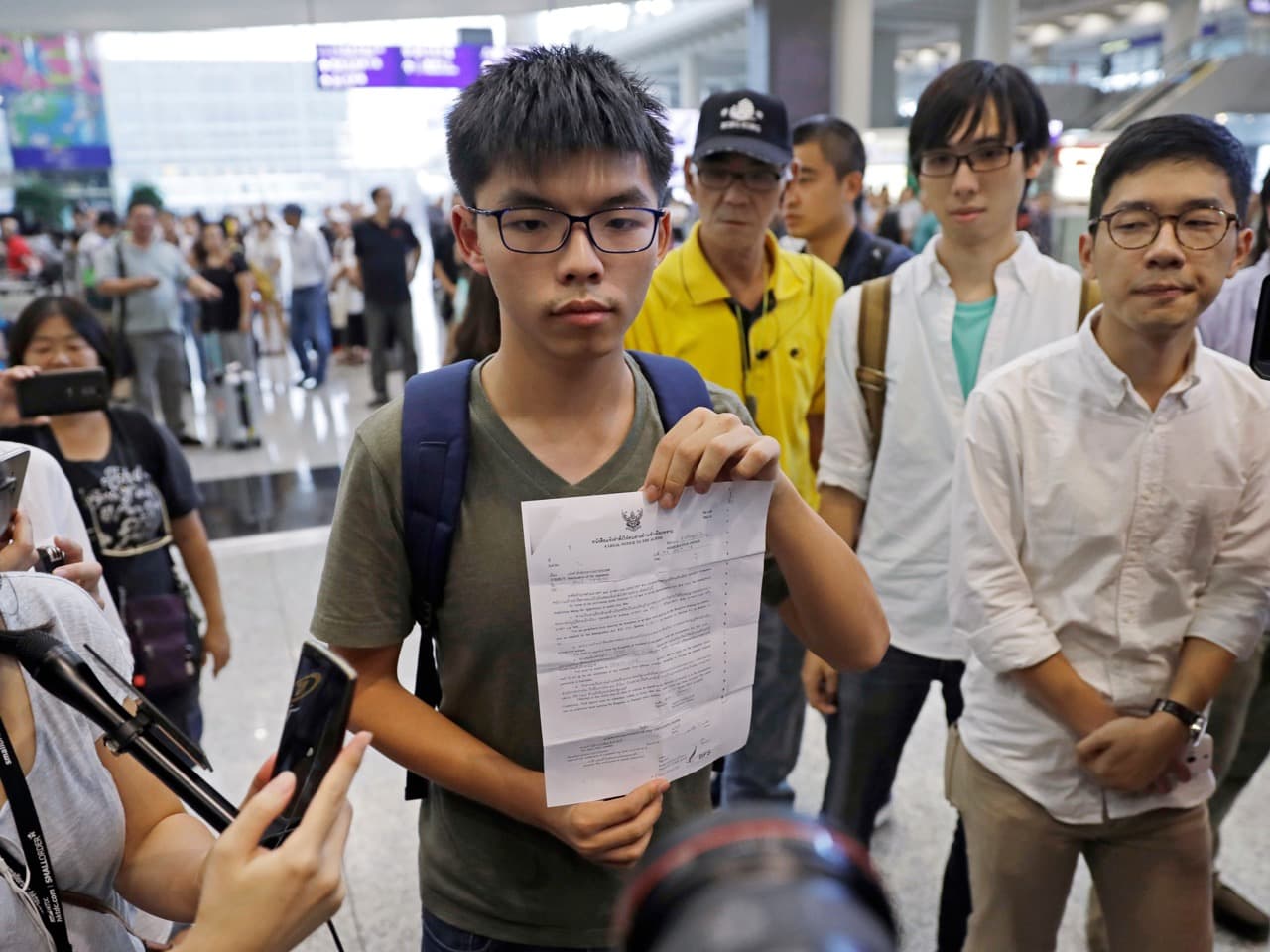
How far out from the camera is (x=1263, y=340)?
1.14 m

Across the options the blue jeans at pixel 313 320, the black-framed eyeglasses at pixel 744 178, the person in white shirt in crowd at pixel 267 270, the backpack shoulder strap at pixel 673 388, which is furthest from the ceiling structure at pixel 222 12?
the backpack shoulder strap at pixel 673 388


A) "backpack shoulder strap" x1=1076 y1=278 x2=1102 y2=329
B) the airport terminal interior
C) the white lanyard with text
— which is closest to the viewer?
the white lanyard with text

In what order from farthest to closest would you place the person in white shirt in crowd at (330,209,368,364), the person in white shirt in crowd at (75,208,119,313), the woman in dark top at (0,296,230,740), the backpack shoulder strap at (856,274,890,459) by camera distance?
1. the person in white shirt in crowd at (330,209,368,364)
2. the person in white shirt in crowd at (75,208,119,313)
3. the woman in dark top at (0,296,230,740)
4. the backpack shoulder strap at (856,274,890,459)

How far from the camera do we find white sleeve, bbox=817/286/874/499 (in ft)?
6.72

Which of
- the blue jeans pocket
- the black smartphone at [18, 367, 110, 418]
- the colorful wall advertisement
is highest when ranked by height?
the colorful wall advertisement

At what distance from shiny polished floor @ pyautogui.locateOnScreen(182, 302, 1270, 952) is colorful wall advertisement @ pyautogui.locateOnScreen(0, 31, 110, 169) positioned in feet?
16.2

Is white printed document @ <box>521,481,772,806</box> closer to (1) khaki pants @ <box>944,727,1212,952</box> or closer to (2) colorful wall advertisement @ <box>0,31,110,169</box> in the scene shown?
(1) khaki pants @ <box>944,727,1212,952</box>

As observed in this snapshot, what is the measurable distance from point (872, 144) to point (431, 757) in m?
15.0

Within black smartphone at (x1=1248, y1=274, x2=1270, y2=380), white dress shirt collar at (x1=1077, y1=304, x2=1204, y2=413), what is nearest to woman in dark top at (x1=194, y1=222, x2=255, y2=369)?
white dress shirt collar at (x1=1077, y1=304, x2=1204, y2=413)

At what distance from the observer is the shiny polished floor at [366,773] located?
236 cm

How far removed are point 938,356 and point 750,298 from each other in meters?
0.52

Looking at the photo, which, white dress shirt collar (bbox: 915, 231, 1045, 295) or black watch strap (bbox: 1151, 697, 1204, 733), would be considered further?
white dress shirt collar (bbox: 915, 231, 1045, 295)

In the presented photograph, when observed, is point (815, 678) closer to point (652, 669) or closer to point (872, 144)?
point (652, 669)

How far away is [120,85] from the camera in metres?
8.59
